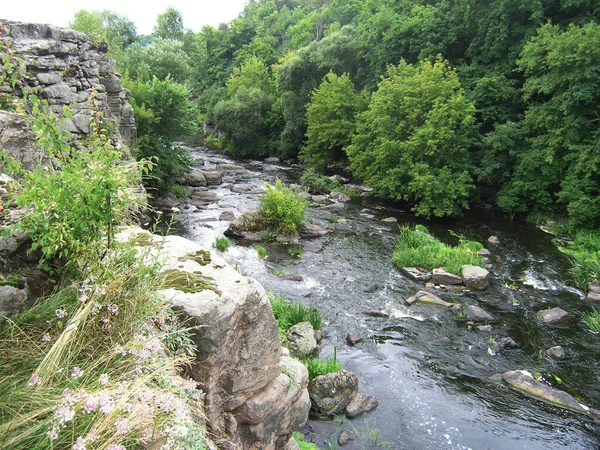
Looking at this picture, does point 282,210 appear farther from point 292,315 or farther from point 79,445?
point 79,445

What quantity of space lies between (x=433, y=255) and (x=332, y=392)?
331 inches

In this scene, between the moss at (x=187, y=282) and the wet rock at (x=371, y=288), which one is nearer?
the moss at (x=187, y=282)

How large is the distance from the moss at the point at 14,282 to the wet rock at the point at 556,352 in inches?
417

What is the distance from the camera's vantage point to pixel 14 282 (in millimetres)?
3471

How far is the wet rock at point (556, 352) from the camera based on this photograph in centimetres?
972

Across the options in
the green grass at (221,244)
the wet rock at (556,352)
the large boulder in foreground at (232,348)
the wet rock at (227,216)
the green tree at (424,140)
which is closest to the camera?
the large boulder in foreground at (232,348)

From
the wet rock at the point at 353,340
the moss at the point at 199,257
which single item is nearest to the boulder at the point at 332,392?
the wet rock at the point at 353,340

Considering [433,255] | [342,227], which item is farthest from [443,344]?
[342,227]

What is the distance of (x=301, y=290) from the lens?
500 inches

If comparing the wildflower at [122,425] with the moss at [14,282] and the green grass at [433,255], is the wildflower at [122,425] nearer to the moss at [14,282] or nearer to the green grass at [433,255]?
the moss at [14,282]

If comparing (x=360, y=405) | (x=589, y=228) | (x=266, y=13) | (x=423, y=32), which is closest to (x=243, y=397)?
(x=360, y=405)

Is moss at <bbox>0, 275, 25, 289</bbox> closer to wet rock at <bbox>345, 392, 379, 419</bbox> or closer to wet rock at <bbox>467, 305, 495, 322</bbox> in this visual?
wet rock at <bbox>345, 392, 379, 419</bbox>

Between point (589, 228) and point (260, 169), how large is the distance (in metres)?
22.1

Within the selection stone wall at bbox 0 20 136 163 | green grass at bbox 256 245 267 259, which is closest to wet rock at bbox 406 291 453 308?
green grass at bbox 256 245 267 259
